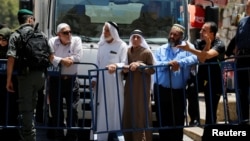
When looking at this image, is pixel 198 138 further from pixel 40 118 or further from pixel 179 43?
pixel 40 118

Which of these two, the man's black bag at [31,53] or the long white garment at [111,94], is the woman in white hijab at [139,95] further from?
the man's black bag at [31,53]

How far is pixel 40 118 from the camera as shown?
9008mm

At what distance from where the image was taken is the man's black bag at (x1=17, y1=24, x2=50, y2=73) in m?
7.38

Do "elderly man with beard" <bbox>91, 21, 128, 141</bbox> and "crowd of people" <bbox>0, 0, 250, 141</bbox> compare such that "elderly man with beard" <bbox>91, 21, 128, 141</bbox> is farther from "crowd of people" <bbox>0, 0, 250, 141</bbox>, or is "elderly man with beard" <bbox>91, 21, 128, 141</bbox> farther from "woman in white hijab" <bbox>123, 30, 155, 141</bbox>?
"woman in white hijab" <bbox>123, 30, 155, 141</bbox>

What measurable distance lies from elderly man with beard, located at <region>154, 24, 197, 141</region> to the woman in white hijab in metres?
0.15

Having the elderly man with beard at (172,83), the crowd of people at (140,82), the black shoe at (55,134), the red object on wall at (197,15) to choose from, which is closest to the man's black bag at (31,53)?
the crowd of people at (140,82)

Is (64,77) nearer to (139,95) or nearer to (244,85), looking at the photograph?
(139,95)

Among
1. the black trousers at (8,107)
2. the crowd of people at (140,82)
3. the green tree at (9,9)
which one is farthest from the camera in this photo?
the green tree at (9,9)

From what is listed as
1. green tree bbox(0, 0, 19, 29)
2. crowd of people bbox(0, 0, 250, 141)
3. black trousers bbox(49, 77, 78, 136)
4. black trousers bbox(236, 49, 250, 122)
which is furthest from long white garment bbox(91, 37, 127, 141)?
green tree bbox(0, 0, 19, 29)

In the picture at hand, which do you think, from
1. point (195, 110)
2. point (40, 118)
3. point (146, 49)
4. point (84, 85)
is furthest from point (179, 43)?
point (40, 118)

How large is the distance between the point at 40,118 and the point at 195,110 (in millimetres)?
2565

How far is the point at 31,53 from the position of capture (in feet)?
24.2

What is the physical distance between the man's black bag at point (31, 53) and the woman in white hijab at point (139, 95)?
1153mm

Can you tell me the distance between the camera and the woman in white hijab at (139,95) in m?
7.81
